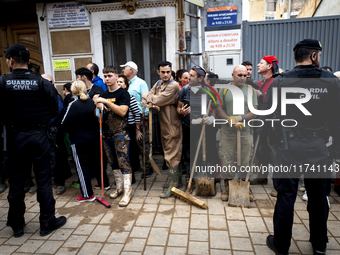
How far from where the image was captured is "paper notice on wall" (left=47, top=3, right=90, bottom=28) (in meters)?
6.40

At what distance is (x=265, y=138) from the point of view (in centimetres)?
438

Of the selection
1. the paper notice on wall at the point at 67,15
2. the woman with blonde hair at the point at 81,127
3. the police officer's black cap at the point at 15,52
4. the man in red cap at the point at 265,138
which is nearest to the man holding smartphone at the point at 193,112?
the man in red cap at the point at 265,138

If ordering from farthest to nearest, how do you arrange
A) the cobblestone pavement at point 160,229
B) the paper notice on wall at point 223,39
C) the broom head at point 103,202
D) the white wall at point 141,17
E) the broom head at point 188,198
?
the white wall at point 141,17 < the paper notice on wall at point 223,39 < the broom head at point 103,202 < the broom head at point 188,198 < the cobblestone pavement at point 160,229

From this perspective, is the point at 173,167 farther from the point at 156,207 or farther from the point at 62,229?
the point at 62,229

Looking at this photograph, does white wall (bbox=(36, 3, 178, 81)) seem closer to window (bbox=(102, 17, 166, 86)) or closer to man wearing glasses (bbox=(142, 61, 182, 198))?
window (bbox=(102, 17, 166, 86))

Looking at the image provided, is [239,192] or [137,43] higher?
[137,43]

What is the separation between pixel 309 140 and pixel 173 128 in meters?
2.01

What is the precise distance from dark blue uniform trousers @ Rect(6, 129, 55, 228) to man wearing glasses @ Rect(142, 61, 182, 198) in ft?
5.42

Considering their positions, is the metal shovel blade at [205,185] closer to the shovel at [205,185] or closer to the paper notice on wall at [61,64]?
the shovel at [205,185]

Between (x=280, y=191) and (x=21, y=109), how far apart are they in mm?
3073

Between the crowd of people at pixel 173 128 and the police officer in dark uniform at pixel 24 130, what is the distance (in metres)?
0.01

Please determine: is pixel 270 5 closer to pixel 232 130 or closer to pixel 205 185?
pixel 232 130

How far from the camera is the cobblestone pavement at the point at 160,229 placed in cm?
287

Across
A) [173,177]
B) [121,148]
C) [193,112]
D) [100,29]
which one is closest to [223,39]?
[193,112]
